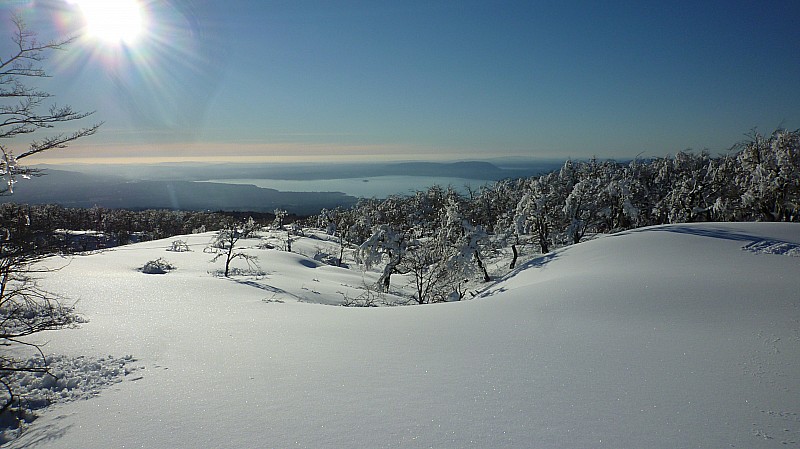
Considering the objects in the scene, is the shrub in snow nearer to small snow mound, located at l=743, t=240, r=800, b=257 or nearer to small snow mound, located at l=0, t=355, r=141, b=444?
small snow mound, located at l=0, t=355, r=141, b=444

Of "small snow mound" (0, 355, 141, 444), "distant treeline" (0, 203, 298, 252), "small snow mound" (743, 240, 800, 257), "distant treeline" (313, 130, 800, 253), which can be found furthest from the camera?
"distant treeline" (313, 130, 800, 253)

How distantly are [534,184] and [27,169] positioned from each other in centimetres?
3094

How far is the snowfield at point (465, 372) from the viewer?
3.61 m

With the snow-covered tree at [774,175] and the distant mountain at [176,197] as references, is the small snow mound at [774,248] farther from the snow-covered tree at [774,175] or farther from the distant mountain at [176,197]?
the distant mountain at [176,197]

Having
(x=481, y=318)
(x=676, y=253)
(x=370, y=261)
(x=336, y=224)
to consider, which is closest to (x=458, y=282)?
(x=370, y=261)

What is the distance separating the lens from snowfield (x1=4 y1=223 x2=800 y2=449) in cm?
361

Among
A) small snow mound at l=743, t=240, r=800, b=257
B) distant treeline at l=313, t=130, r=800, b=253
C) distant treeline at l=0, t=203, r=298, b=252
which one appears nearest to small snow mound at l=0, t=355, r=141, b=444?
distant treeline at l=0, t=203, r=298, b=252

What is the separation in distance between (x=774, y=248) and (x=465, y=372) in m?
13.9

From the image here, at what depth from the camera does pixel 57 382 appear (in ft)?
17.4

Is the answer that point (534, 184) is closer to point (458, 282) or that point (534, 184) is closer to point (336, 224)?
point (458, 282)

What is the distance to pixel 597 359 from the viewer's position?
5.27 metres

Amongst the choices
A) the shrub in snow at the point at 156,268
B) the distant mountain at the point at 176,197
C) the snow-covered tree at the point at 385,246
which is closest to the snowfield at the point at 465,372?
the shrub in snow at the point at 156,268

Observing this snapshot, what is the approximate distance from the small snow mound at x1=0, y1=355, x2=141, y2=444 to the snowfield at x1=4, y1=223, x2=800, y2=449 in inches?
4.3

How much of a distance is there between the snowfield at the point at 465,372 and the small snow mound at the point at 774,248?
77.6 inches
